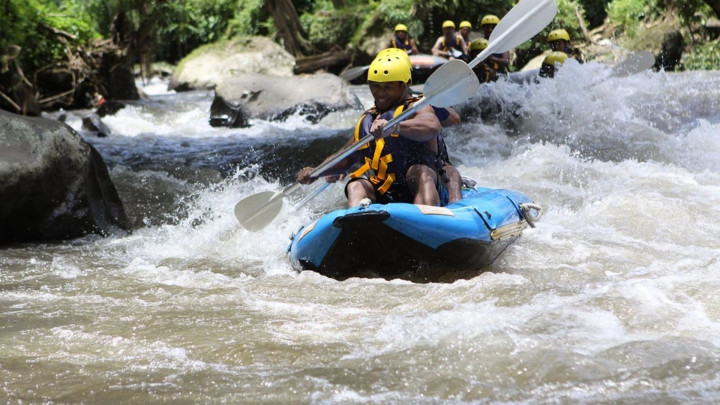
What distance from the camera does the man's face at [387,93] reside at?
459cm

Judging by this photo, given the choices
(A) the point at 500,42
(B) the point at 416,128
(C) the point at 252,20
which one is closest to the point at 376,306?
(B) the point at 416,128

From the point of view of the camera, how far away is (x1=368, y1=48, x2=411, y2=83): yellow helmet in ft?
14.7

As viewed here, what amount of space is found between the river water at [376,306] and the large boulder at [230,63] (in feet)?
32.7

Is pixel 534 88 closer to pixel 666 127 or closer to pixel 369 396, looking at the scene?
pixel 666 127

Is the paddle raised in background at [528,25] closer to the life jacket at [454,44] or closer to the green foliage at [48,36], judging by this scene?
the green foliage at [48,36]

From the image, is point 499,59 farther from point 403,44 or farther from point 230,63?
point 230,63

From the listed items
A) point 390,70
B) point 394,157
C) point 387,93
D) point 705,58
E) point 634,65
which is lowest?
point 705,58

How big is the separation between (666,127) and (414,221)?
262 inches

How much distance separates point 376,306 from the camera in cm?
368

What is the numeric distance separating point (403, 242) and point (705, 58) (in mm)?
12000

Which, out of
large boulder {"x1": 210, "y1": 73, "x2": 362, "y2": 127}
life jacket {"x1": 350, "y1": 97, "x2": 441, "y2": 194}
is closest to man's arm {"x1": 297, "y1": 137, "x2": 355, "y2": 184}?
life jacket {"x1": 350, "y1": 97, "x2": 441, "y2": 194}

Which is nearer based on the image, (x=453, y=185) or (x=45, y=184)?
(x=453, y=185)

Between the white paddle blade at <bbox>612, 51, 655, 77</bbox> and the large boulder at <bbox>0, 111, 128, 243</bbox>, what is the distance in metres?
7.74

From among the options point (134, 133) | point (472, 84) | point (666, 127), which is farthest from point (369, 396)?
point (134, 133)
